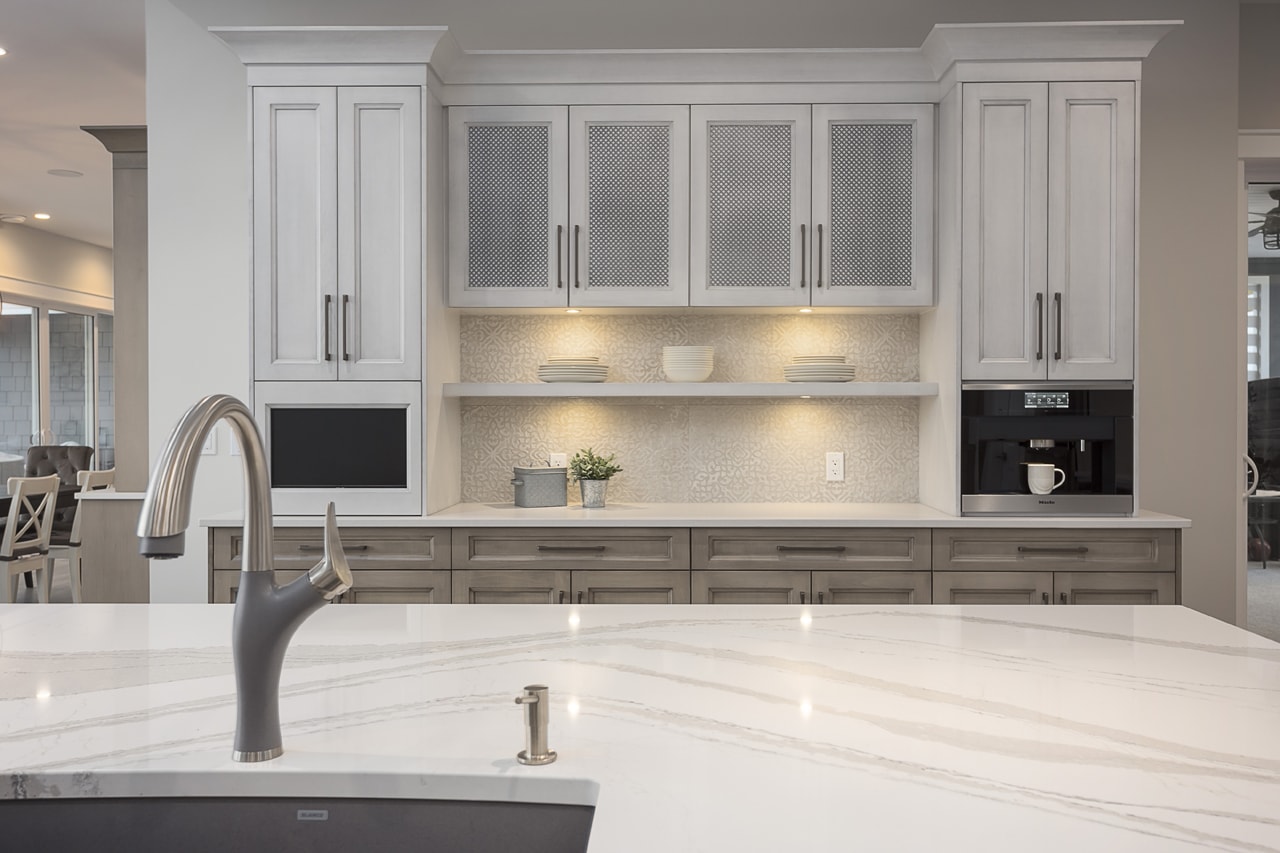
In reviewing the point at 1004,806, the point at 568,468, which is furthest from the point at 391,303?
the point at 1004,806

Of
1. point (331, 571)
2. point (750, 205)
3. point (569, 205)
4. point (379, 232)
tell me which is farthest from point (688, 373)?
point (331, 571)

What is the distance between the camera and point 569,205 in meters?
3.30

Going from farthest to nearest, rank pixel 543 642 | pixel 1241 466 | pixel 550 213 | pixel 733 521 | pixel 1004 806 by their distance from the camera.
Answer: pixel 1241 466 < pixel 550 213 < pixel 733 521 < pixel 543 642 < pixel 1004 806

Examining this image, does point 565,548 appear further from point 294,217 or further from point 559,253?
point 294,217

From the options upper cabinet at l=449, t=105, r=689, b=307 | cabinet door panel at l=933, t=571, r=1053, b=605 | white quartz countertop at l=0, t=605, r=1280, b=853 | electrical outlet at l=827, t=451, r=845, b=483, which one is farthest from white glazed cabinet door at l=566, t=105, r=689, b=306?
white quartz countertop at l=0, t=605, r=1280, b=853

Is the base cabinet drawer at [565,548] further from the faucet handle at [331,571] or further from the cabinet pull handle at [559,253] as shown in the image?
the faucet handle at [331,571]

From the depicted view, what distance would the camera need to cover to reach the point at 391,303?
3.16 metres

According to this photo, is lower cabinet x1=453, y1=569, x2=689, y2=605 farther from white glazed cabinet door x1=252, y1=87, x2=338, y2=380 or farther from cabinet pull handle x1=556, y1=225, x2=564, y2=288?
cabinet pull handle x1=556, y1=225, x2=564, y2=288

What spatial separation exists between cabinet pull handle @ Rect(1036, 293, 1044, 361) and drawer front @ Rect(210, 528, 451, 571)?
7.05 feet

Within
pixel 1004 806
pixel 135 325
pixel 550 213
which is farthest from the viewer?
pixel 135 325

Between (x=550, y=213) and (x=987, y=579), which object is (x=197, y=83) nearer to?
(x=550, y=213)

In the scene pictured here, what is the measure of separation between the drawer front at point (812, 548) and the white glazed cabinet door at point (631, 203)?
2.93ft

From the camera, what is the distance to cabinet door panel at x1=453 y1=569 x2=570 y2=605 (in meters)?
3.06

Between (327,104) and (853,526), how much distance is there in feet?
7.69
